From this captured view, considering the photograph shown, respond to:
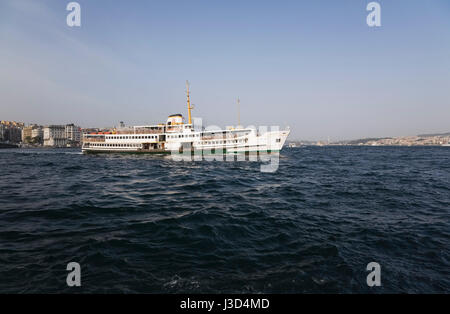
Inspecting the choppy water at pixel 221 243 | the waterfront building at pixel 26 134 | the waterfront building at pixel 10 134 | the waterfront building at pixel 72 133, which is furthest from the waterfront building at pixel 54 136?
the choppy water at pixel 221 243

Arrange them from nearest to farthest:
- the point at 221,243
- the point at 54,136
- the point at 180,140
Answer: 1. the point at 221,243
2. the point at 180,140
3. the point at 54,136

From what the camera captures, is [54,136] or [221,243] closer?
[221,243]

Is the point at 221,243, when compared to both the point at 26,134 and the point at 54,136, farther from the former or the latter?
the point at 26,134

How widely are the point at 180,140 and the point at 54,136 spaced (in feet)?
551

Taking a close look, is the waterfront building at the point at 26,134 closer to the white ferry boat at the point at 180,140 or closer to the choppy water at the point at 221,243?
the white ferry boat at the point at 180,140

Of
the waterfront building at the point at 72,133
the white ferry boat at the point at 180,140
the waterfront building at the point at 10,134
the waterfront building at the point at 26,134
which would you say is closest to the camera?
the white ferry boat at the point at 180,140

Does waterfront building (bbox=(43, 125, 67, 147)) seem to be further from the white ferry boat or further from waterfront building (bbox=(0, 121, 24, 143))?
the white ferry boat

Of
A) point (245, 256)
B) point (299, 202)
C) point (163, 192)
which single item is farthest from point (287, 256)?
point (163, 192)

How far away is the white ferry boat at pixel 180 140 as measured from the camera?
138 feet

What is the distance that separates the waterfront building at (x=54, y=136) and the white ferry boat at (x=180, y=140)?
125 m

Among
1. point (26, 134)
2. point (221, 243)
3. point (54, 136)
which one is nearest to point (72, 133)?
point (54, 136)

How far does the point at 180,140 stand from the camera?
151 ft

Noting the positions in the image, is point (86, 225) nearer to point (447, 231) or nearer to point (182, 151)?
point (447, 231)
